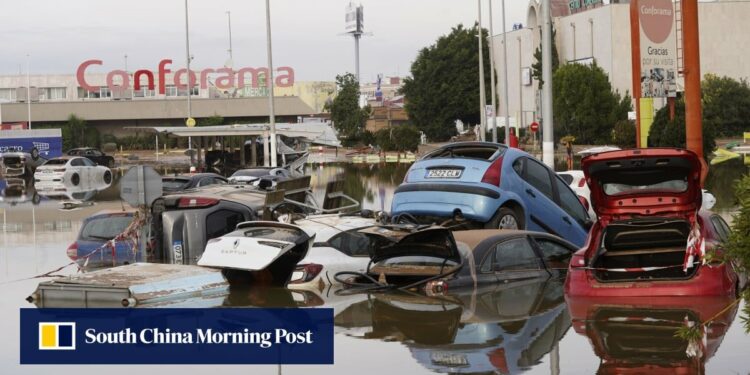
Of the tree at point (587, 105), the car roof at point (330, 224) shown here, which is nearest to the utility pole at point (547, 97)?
the car roof at point (330, 224)

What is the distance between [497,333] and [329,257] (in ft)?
11.3

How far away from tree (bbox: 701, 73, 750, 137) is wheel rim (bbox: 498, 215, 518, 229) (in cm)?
5944

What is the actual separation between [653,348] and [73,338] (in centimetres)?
530

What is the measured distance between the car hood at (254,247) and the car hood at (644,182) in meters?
3.41

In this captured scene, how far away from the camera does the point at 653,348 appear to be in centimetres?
1023

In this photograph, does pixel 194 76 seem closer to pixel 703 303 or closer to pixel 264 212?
pixel 264 212

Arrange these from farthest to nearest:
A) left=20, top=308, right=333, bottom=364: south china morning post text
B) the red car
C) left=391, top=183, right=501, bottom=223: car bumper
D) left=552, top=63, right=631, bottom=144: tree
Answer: left=552, top=63, right=631, bottom=144: tree → left=391, top=183, right=501, bottom=223: car bumper → the red car → left=20, top=308, right=333, bottom=364: south china morning post text

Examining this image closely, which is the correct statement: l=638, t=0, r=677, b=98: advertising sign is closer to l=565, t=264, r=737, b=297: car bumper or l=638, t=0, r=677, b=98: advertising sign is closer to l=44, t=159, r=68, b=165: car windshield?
l=44, t=159, r=68, b=165: car windshield

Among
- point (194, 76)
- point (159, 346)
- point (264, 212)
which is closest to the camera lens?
point (159, 346)

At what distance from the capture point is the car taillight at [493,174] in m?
16.5

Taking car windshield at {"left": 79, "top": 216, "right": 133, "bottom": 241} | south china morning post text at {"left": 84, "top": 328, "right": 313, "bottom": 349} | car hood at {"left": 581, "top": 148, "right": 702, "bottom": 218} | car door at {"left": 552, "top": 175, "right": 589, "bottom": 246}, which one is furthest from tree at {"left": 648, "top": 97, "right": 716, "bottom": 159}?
south china morning post text at {"left": 84, "top": 328, "right": 313, "bottom": 349}

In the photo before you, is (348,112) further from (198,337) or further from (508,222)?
(198,337)

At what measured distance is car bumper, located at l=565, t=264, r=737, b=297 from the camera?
473 inches

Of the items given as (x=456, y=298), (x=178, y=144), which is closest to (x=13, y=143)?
(x=178, y=144)
